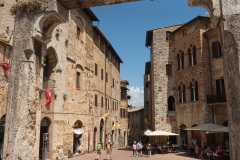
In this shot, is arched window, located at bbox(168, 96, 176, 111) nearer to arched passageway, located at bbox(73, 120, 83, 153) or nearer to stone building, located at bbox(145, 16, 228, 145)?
stone building, located at bbox(145, 16, 228, 145)

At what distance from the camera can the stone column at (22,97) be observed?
564 cm

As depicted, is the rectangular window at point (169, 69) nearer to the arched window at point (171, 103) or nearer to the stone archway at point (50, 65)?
the arched window at point (171, 103)

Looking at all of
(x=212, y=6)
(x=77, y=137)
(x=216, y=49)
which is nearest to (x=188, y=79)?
(x=216, y=49)

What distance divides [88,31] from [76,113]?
878cm

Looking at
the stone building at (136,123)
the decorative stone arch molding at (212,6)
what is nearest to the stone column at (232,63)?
the decorative stone arch molding at (212,6)

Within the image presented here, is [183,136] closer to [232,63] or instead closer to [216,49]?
[216,49]

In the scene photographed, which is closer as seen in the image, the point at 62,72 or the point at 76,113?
the point at 62,72

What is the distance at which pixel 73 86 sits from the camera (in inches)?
794

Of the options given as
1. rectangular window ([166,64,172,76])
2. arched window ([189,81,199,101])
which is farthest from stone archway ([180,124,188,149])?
rectangular window ([166,64,172,76])

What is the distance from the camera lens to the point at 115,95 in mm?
35719

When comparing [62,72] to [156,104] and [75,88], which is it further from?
[156,104]

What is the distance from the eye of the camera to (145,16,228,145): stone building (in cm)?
2058

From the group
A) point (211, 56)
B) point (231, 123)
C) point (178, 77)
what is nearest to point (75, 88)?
point (178, 77)

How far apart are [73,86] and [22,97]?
569 inches
